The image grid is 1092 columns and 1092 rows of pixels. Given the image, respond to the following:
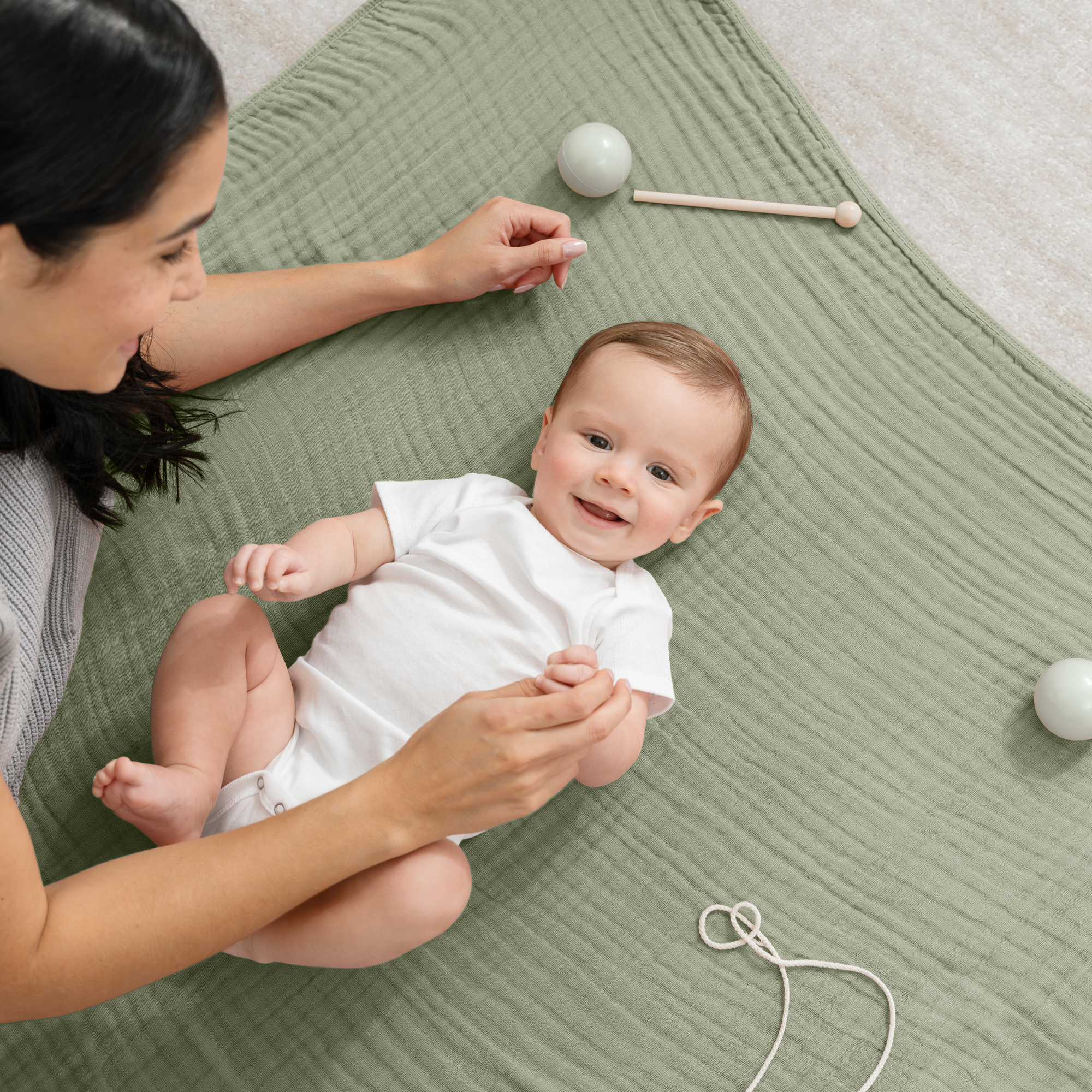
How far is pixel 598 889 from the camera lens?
3.72 feet

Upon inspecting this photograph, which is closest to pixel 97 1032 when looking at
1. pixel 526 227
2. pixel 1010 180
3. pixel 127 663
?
pixel 127 663

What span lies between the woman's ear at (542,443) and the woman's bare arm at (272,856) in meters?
0.39

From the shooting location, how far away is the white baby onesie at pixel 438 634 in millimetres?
1033

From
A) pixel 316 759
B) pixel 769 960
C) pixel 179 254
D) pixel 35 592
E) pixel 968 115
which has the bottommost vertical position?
pixel 769 960

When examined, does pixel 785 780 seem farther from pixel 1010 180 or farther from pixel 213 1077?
pixel 1010 180

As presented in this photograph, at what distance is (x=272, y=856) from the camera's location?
811 mm

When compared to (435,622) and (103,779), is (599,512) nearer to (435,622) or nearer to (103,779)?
(435,622)

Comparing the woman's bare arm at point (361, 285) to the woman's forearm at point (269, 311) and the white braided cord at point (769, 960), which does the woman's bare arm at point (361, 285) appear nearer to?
the woman's forearm at point (269, 311)

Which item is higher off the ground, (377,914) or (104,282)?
(104,282)

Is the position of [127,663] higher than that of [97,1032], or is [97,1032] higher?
[127,663]

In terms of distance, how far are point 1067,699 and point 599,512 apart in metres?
0.62

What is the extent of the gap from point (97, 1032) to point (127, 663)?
0.43m

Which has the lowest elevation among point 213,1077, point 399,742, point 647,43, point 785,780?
point 213,1077

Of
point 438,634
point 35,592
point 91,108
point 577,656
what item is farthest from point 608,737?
point 91,108
